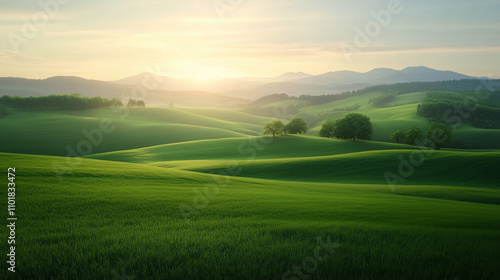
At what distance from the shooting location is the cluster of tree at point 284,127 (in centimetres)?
7181

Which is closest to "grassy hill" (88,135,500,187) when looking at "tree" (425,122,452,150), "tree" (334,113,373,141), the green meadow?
the green meadow

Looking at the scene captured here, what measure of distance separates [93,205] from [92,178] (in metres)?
7.47

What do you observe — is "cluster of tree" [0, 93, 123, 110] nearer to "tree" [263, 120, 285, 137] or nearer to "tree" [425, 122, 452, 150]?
"tree" [263, 120, 285, 137]

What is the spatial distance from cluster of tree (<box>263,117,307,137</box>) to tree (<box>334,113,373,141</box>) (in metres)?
11.4

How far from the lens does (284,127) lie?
246 feet

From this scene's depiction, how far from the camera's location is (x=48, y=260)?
568 cm

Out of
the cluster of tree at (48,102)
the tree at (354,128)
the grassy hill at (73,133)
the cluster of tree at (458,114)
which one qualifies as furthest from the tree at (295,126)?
the cluster of tree at (48,102)

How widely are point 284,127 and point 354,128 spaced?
706 inches

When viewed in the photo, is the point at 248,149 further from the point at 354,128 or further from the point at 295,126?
the point at 354,128

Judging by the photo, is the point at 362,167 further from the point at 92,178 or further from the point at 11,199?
the point at 11,199

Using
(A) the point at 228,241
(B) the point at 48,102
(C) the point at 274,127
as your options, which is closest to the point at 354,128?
(C) the point at 274,127

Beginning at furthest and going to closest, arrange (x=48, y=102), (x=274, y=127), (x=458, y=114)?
(x=458, y=114) → (x=48, y=102) → (x=274, y=127)

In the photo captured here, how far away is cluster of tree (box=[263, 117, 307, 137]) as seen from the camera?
71.8 m

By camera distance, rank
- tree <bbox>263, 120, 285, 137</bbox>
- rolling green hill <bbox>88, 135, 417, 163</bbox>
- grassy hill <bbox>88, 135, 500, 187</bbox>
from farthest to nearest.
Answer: tree <bbox>263, 120, 285, 137</bbox>
rolling green hill <bbox>88, 135, 417, 163</bbox>
grassy hill <bbox>88, 135, 500, 187</bbox>
